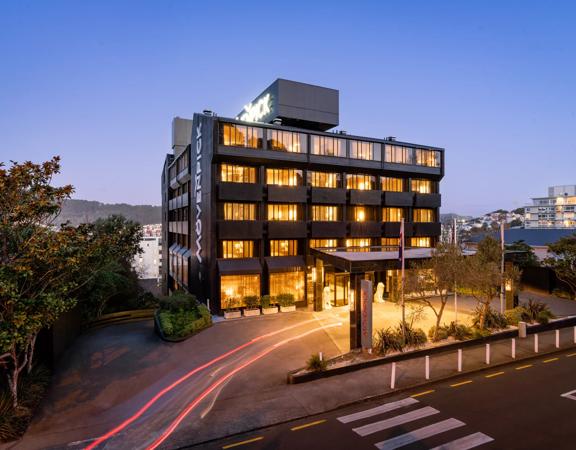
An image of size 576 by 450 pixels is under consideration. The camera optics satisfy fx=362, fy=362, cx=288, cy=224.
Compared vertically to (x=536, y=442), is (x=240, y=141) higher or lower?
higher

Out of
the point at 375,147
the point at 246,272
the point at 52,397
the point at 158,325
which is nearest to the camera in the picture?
the point at 52,397

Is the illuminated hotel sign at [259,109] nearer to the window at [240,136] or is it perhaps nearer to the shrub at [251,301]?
the window at [240,136]

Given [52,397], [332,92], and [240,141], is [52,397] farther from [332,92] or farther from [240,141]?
[332,92]

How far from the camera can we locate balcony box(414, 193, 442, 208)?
40.2 m

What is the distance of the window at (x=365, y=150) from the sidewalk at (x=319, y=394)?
21.9 metres

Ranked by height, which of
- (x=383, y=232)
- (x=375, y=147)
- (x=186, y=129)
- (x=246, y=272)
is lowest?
(x=246, y=272)

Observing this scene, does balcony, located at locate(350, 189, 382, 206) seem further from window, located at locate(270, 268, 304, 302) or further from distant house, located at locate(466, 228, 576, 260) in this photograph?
distant house, located at locate(466, 228, 576, 260)

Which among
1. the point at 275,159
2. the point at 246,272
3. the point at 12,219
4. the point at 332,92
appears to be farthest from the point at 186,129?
the point at 12,219

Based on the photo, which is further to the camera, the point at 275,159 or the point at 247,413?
the point at 275,159

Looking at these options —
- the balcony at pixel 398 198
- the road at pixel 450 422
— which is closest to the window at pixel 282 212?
the balcony at pixel 398 198

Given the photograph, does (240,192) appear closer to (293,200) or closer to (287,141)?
(293,200)

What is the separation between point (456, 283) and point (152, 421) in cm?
1616

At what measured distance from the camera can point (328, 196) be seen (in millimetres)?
34531

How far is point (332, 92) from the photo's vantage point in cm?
4166
